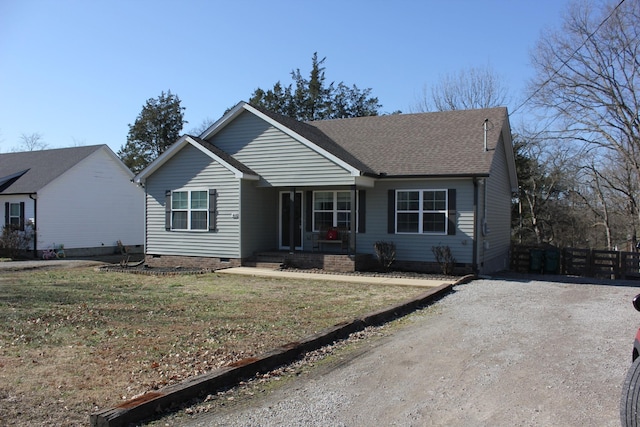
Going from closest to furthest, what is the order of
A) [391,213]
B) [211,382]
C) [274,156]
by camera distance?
[211,382], [391,213], [274,156]

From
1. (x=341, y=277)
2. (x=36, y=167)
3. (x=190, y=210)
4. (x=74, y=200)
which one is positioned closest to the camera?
(x=341, y=277)

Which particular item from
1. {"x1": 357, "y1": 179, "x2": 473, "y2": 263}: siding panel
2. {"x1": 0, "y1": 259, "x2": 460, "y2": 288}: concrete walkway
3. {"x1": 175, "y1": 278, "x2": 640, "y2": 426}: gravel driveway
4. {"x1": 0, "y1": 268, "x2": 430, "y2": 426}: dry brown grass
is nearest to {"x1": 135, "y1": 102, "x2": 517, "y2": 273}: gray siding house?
{"x1": 357, "y1": 179, "x2": 473, "y2": 263}: siding panel

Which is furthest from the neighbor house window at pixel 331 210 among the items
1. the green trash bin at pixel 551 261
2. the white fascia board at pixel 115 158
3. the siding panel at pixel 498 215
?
the white fascia board at pixel 115 158

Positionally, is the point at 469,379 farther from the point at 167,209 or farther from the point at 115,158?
the point at 115,158

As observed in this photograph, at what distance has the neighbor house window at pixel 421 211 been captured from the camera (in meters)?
16.2

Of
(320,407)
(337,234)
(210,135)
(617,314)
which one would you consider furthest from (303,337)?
(210,135)

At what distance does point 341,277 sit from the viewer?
15000mm

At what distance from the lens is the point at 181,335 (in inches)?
293

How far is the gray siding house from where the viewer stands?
1611cm

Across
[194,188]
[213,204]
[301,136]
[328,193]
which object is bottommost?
[213,204]

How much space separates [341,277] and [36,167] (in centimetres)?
1942

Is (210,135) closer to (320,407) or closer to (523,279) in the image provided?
(523,279)

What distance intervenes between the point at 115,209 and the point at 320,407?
24.7 metres

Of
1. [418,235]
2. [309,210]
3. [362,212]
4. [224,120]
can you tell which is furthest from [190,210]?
[418,235]
